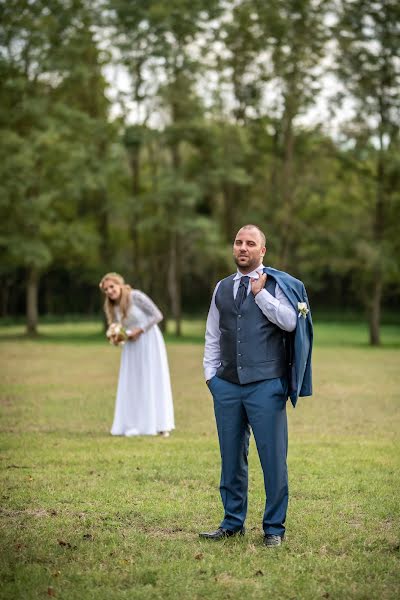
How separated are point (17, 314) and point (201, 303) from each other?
14.7 m

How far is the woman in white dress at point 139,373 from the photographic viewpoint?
495 inches

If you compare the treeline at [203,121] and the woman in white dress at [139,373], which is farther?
the treeline at [203,121]

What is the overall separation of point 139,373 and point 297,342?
675 centimetres

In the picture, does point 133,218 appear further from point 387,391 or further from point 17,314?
point 387,391

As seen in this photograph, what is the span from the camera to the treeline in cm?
3800

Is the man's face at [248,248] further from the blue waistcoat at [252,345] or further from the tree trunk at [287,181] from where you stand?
the tree trunk at [287,181]

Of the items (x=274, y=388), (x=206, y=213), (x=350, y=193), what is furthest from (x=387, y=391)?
(x=206, y=213)

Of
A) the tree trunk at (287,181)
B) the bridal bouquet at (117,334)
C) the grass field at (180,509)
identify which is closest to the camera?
the grass field at (180,509)

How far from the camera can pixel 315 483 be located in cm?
893

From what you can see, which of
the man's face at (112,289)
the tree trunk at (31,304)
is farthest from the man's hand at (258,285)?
the tree trunk at (31,304)

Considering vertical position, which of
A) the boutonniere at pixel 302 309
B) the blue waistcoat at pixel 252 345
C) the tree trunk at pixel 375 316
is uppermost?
the boutonniere at pixel 302 309

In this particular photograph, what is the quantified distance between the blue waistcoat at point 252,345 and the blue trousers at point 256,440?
9 cm

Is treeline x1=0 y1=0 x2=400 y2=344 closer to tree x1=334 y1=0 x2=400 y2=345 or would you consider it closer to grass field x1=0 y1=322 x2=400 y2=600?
tree x1=334 y1=0 x2=400 y2=345

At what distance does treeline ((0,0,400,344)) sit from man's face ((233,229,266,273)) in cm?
3096
